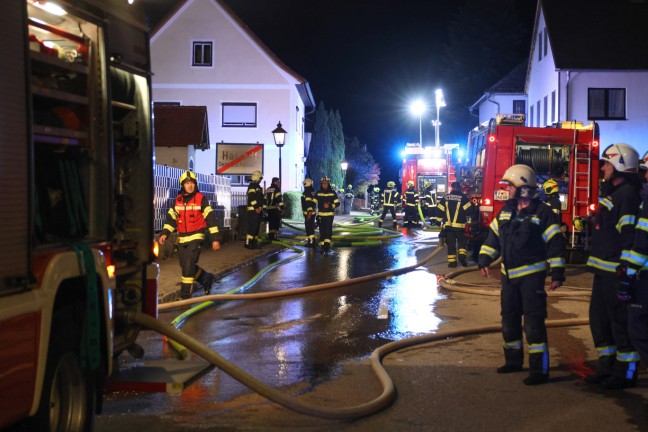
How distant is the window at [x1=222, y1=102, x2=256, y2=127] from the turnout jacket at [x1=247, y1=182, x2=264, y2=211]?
1939cm

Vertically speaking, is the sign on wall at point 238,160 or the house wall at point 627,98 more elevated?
the house wall at point 627,98

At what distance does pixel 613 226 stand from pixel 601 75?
2956 centimetres

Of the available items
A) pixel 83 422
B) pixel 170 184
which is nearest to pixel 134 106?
pixel 83 422

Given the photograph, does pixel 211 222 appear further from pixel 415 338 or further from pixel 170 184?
pixel 170 184

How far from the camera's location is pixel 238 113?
38281 mm

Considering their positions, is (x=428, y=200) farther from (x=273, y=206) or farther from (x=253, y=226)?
(x=253, y=226)

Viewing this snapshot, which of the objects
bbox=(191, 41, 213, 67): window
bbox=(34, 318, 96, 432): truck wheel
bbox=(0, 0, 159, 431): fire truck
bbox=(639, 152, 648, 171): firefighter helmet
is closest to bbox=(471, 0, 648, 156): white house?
bbox=(191, 41, 213, 67): window

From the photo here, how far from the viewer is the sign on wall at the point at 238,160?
2692 cm

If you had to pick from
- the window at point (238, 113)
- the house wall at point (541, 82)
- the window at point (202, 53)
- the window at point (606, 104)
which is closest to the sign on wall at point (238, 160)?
the window at point (238, 113)

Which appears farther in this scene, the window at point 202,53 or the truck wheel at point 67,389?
the window at point 202,53

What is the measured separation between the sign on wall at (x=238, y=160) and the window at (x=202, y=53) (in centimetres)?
896

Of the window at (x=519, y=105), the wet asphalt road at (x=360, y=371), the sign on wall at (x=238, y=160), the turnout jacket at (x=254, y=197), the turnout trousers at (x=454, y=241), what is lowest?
the wet asphalt road at (x=360, y=371)

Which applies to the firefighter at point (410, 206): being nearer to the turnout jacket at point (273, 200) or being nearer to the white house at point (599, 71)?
the white house at point (599, 71)

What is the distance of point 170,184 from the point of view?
17.1 m
